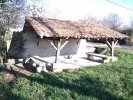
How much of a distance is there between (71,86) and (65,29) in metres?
5.83

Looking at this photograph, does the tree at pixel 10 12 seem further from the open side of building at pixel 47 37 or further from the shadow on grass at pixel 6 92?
the shadow on grass at pixel 6 92

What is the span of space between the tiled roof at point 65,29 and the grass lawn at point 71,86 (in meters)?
2.74

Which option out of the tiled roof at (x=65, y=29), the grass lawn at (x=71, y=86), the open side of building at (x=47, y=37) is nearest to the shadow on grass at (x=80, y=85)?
the grass lawn at (x=71, y=86)

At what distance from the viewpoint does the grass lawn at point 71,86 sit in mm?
9961

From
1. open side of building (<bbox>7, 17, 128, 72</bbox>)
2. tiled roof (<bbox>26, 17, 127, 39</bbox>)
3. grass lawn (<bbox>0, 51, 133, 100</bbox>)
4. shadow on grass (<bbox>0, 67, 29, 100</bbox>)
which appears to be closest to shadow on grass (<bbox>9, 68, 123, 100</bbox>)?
grass lawn (<bbox>0, 51, 133, 100</bbox>)

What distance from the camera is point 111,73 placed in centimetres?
1349

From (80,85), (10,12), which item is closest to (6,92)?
(80,85)

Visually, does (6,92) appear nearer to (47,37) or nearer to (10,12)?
(47,37)

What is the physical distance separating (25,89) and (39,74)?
2229mm

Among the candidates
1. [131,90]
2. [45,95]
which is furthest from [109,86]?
[45,95]

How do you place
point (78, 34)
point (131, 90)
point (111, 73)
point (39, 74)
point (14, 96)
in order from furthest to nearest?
1. point (78, 34)
2. point (111, 73)
3. point (39, 74)
4. point (131, 90)
5. point (14, 96)

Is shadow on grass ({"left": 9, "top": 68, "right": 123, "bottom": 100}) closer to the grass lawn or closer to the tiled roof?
the grass lawn

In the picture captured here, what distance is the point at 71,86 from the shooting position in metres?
11.0

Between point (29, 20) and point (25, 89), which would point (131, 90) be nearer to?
point (25, 89)
